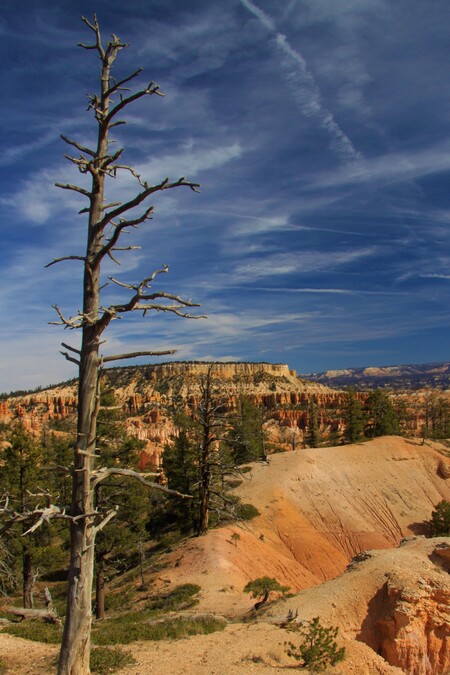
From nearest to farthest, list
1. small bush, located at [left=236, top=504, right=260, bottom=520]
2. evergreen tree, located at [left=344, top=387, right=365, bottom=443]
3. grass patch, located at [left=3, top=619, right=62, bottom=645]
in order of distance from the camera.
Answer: grass patch, located at [left=3, top=619, right=62, bottom=645] → small bush, located at [left=236, top=504, right=260, bottom=520] → evergreen tree, located at [left=344, top=387, right=365, bottom=443]

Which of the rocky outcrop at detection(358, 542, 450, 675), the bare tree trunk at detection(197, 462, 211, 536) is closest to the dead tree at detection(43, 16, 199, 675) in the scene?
the rocky outcrop at detection(358, 542, 450, 675)

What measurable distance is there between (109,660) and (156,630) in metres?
3.06

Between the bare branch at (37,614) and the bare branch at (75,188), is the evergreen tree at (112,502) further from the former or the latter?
the bare branch at (75,188)

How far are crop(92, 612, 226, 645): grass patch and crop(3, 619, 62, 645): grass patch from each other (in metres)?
0.97

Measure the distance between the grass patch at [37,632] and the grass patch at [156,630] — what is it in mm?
966


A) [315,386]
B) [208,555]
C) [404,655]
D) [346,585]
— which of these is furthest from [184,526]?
[315,386]

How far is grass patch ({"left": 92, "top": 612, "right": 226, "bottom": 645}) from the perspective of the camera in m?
11.4

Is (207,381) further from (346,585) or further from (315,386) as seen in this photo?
(315,386)

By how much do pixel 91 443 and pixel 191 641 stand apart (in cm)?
835

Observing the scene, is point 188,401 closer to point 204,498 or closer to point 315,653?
point 204,498

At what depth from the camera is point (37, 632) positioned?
1154 centimetres

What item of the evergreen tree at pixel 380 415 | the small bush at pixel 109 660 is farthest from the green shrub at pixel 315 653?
the evergreen tree at pixel 380 415

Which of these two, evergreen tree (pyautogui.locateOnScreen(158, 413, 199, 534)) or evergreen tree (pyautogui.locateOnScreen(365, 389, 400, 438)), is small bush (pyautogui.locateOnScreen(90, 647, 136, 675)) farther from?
evergreen tree (pyautogui.locateOnScreen(365, 389, 400, 438))

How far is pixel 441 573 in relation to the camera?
55.3ft
